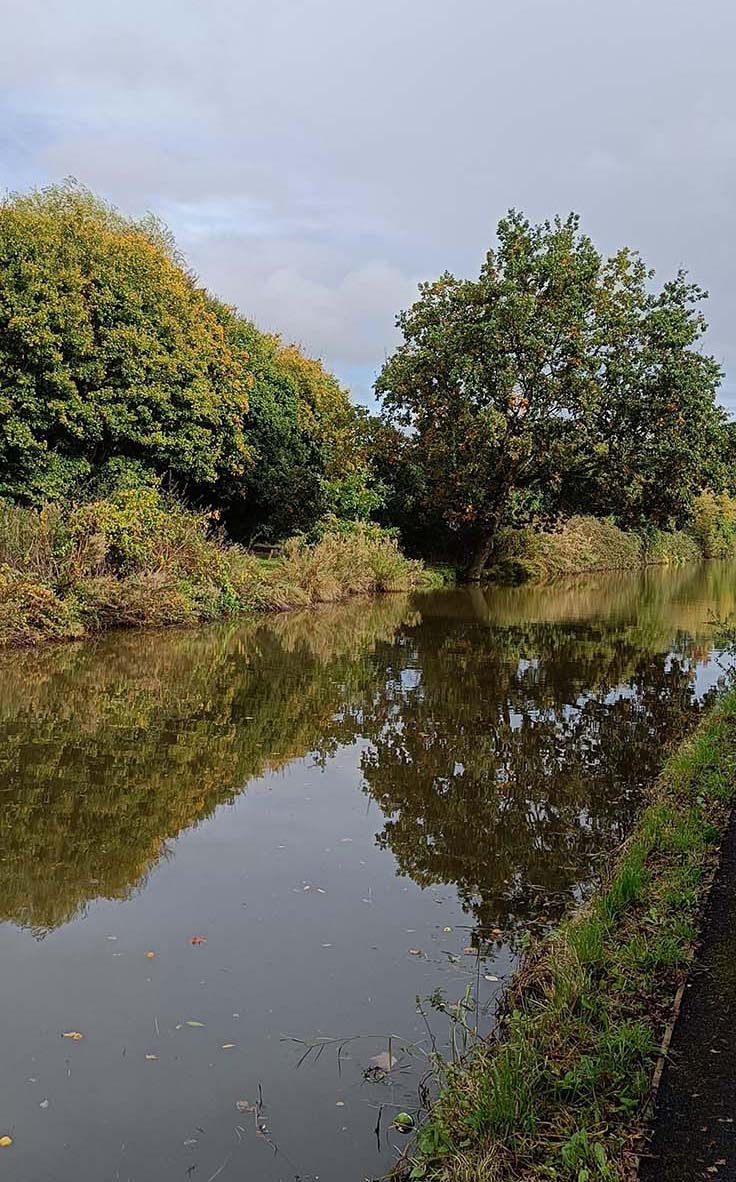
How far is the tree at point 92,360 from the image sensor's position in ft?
66.2

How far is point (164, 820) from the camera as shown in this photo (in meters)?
7.43

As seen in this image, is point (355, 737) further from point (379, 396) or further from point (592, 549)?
point (592, 549)

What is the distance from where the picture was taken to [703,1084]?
3.37 metres

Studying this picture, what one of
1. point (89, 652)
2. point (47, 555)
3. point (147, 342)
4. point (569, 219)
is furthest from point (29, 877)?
point (569, 219)

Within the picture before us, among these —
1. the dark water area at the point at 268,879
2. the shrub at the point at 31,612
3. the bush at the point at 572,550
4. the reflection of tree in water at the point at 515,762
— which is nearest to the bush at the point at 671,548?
the bush at the point at 572,550

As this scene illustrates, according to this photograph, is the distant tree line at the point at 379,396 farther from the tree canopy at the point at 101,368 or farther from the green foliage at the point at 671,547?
the green foliage at the point at 671,547

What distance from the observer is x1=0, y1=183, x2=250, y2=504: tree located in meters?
20.2

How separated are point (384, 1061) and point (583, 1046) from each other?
0.92 metres

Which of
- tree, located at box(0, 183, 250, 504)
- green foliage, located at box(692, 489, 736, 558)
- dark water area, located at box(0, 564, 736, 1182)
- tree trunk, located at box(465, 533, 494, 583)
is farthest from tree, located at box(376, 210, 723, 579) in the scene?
green foliage, located at box(692, 489, 736, 558)

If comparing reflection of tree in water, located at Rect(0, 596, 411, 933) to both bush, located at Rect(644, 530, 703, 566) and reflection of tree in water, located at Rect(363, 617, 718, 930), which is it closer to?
reflection of tree in water, located at Rect(363, 617, 718, 930)

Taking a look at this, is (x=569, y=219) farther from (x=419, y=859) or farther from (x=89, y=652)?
(x=419, y=859)

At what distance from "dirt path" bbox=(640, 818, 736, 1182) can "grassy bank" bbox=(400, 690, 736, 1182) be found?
0.27 ft

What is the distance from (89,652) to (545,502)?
2146 cm

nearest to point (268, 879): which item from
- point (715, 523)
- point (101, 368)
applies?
point (101, 368)
